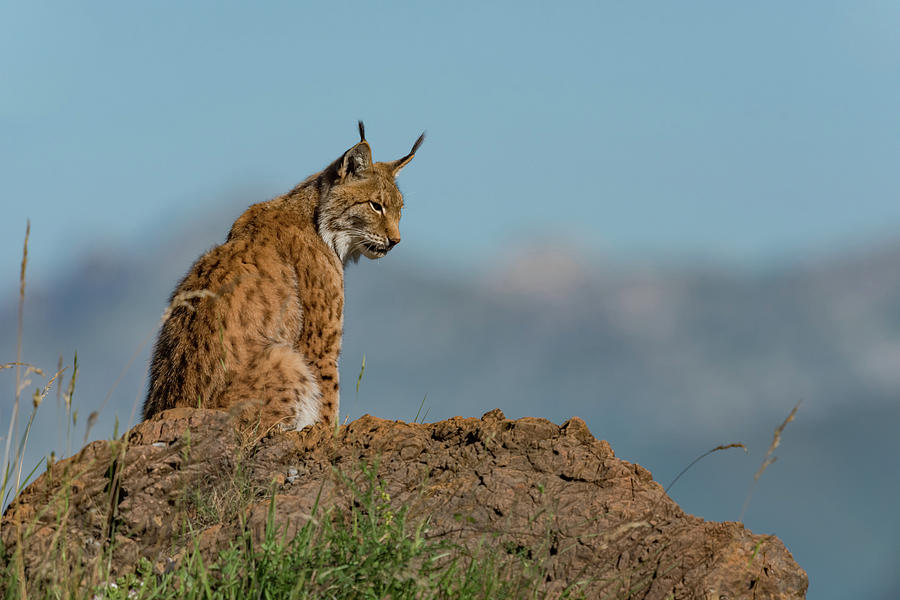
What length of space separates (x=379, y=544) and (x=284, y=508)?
1063 millimetres

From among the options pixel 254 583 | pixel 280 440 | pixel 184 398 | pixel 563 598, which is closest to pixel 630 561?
pixel 563 598

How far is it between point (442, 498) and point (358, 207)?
158 inches

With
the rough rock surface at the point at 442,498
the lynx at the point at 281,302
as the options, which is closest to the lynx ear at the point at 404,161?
the lynx at the point at 281,302

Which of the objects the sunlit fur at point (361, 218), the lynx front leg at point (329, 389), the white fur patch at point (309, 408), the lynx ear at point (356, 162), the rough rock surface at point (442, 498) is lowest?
the rough rock surface at point (442, 498)

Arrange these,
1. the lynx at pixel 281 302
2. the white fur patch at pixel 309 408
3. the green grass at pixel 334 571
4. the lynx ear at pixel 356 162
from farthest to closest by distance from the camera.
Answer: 1. the lynx ear at pixel 356 162
2. the white fur patch at pixel 309 408
3. the lynx at pixel 281 302
4. the green grass at pixel 334 571

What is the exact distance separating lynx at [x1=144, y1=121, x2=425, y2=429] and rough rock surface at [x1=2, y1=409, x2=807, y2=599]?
74 centimetres

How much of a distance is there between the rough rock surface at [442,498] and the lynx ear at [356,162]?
3206 millimetres

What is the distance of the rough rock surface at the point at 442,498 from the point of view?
4.58 meters

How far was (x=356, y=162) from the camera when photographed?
27.4ft

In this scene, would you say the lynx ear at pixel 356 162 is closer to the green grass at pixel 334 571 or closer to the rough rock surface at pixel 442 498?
the rough rock surface at pixel 442 498

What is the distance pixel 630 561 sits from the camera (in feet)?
15.4

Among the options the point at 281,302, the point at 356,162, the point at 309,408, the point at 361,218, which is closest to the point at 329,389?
the point at 309,408

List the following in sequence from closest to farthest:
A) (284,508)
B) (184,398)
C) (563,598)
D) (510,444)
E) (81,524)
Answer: (563,598), (284,508), (81,524), (510,444), (184,398)

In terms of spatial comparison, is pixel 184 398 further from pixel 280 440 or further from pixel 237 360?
pixel 280 440
